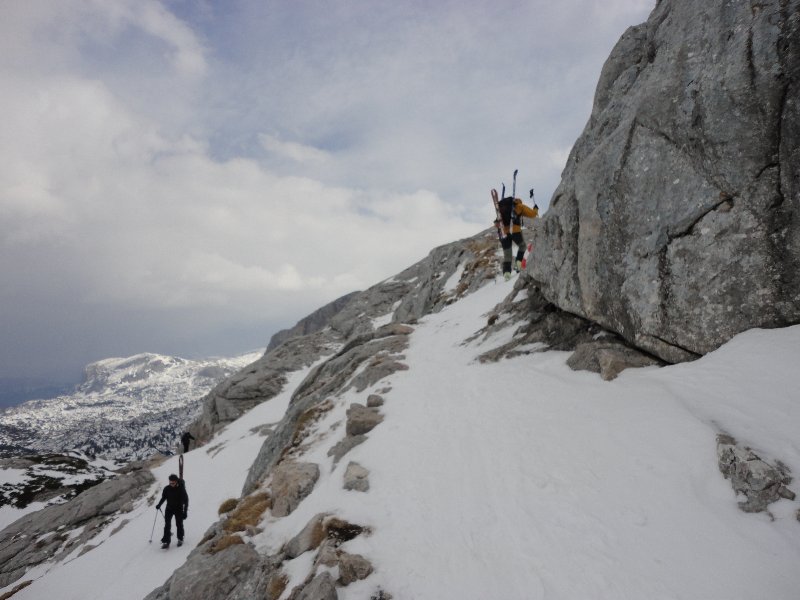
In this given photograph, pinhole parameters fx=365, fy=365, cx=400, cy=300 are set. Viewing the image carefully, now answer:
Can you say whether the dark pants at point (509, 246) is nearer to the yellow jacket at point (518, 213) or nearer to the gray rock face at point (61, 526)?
the yellow jacket at point (518, 213)

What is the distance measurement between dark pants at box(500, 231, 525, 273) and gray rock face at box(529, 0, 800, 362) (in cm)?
1607

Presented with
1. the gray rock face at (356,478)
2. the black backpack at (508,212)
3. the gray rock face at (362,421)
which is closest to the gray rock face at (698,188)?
the gray rock face at (362,421)

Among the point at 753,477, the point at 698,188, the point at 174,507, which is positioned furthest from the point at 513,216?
the point at 174,507

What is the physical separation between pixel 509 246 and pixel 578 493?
26.9 meters

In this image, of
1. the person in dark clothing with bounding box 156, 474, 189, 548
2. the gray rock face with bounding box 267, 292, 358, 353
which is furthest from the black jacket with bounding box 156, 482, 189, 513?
the gray rock face with bounding box 267, 292, 358, 353

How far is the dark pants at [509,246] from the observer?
29609mm

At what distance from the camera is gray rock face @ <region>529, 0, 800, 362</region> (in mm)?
8047

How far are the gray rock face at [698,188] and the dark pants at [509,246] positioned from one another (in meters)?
16.1

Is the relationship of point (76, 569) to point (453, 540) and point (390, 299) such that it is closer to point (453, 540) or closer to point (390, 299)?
point (453, 540)

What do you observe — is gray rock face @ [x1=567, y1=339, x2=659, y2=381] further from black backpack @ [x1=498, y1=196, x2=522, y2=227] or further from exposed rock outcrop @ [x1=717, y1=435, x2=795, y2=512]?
black backpack @ [x1=498, y1=196, x2=522, y2=227]

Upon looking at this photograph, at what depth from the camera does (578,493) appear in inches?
281

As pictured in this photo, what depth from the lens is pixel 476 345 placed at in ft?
63.8

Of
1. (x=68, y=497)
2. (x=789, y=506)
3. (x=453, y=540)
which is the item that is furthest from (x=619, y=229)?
(x=68, y=497)

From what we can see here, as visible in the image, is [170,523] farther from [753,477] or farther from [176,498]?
[753,477]
